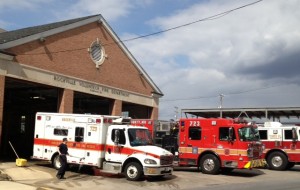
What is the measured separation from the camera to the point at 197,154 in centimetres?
2095

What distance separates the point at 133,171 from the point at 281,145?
34.9ft

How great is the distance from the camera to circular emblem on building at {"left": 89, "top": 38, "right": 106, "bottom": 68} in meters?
27.8

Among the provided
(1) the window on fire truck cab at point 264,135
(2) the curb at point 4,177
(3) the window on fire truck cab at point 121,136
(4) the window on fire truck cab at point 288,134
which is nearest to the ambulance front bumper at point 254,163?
(4) the window on fire truck cab at point 288,134

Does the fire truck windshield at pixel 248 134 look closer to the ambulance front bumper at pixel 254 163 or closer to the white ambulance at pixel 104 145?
the ambulance front bumper at pixel 254 163

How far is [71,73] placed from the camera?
84.8 feet

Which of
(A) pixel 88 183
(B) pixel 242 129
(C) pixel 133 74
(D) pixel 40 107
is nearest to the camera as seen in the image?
(A) pixel 88 183

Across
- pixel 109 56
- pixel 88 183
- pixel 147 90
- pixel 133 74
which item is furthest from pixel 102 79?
pixel 88 183

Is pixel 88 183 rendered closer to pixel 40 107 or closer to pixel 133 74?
pixel 133 74

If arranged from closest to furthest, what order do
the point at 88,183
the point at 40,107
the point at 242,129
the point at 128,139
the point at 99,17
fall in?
the point at 88,183
the point at 128,139
the point at 242,129
the point at 99,17
the point at 40,107

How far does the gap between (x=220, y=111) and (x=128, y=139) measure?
22879 millimetres

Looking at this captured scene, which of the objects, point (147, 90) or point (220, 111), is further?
point (220, 111)

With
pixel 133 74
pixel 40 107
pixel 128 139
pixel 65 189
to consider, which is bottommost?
pixel 65 189

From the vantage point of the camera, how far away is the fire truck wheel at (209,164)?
66.6 feet

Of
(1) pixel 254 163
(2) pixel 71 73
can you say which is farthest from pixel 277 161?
(2) pixel 71 73
